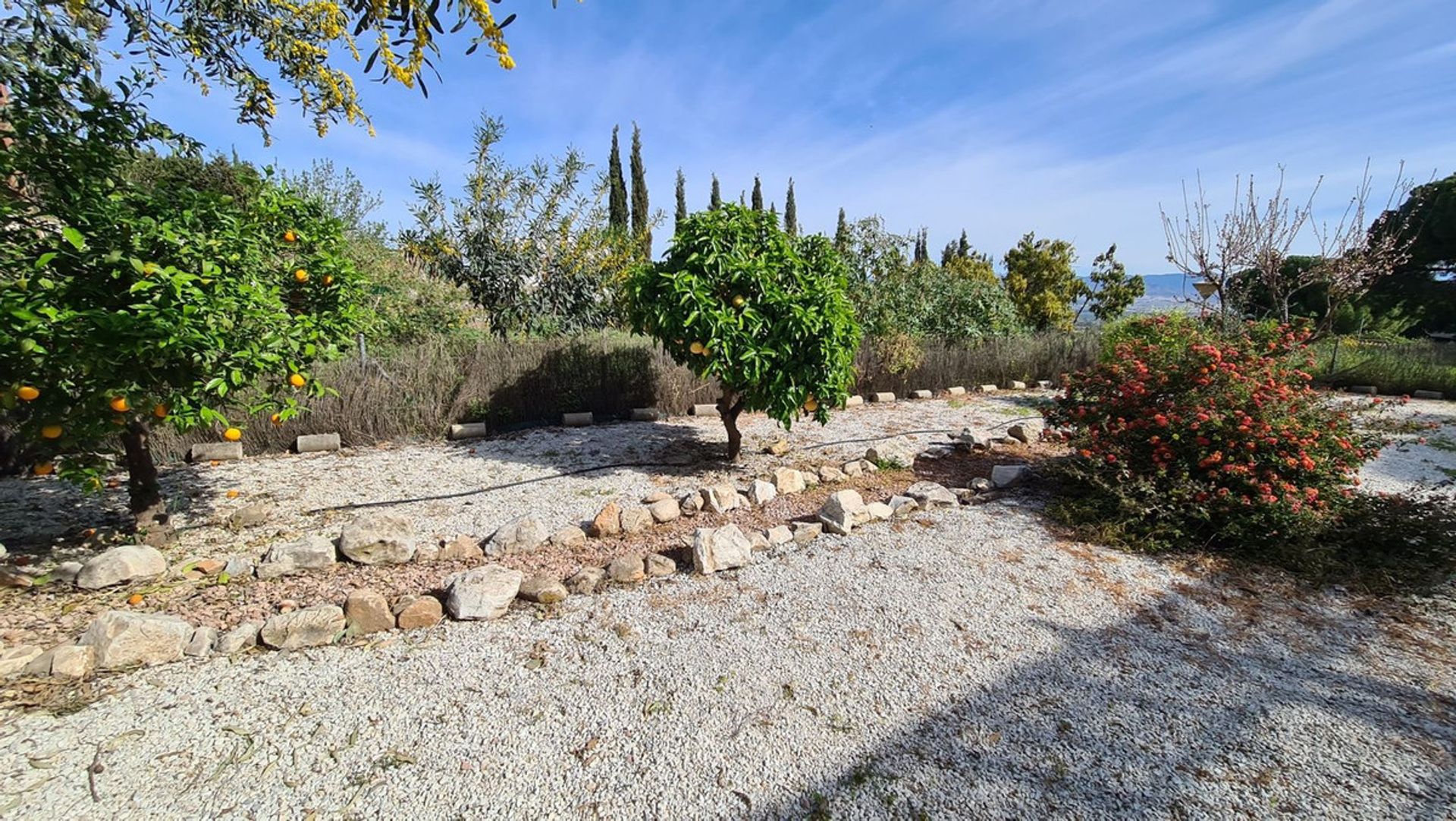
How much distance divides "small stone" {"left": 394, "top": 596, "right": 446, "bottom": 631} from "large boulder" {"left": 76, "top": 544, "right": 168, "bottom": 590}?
1280mm

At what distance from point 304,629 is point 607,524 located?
139 centimetres

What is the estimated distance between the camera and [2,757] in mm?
1480

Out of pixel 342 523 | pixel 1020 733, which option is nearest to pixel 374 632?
pixel 342 523

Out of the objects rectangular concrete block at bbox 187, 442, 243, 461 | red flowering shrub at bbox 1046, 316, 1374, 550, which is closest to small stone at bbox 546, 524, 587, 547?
red flowering shrub at bbox 1046, 316, 1374, 550

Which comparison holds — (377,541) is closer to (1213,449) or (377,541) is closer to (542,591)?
(542,591)

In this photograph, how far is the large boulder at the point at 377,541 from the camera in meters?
2.68

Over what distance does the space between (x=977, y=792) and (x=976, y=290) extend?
10274mm

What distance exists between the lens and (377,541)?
8.88 ft

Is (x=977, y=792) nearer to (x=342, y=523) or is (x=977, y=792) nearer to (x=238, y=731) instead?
(x=238, y=731)

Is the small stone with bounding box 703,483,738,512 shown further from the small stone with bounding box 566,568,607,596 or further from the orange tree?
the orange tree

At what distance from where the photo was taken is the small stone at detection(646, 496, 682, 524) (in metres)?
3.27

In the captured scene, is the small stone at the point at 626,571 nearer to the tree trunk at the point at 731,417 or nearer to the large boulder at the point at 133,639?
the large boulder at the point at 133,639

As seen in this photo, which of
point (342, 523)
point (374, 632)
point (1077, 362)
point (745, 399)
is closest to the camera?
point (374, 632)

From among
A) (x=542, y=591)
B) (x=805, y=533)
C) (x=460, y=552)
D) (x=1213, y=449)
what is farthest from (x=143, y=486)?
(x=1213, y=449)
